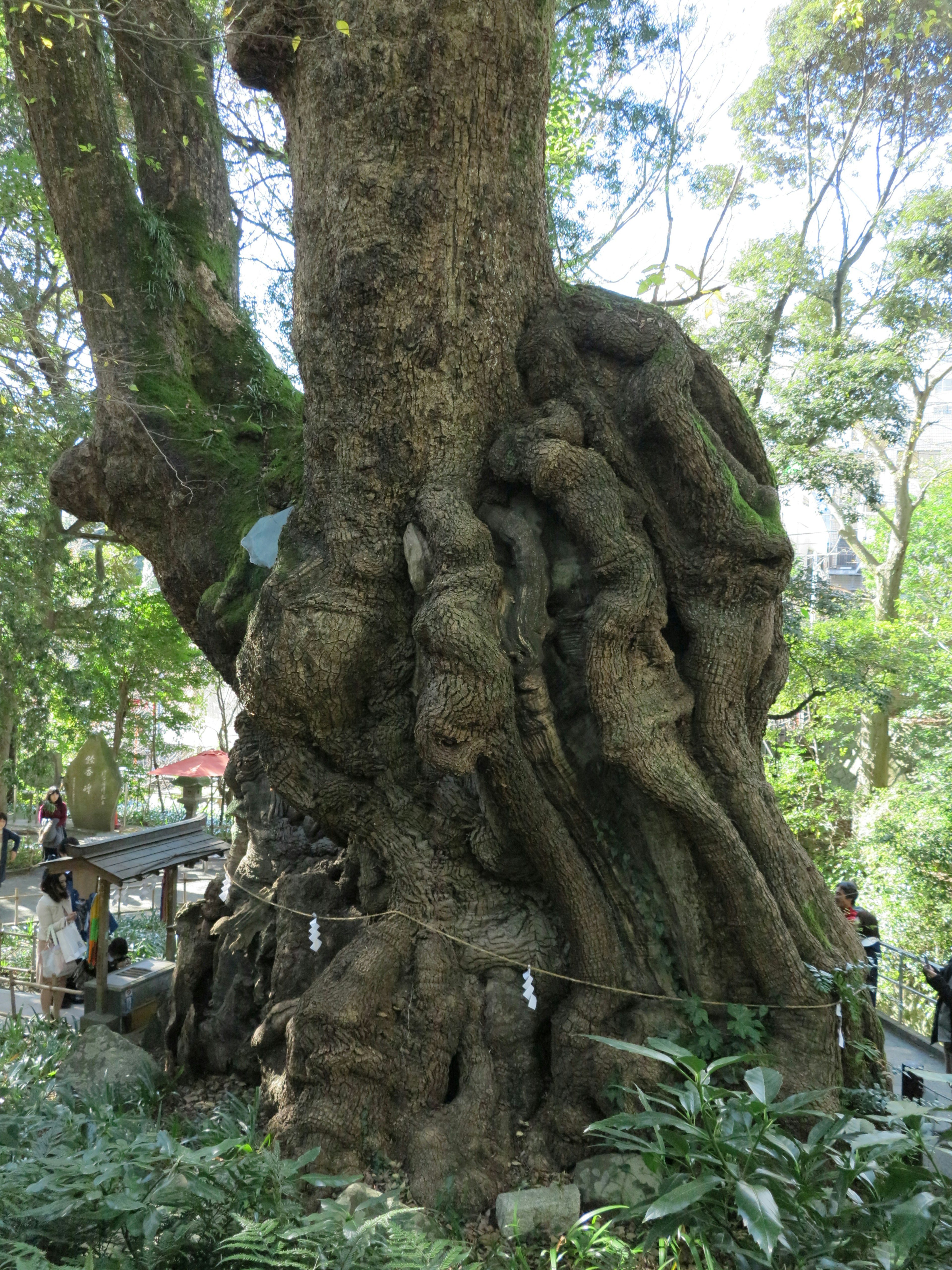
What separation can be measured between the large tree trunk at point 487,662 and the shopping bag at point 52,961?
2.68 m

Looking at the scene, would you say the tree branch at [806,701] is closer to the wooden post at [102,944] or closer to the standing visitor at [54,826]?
the wooden post at [102,944]

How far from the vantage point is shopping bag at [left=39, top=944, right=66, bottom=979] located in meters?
6.65

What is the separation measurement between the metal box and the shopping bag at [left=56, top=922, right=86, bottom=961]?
306 mm

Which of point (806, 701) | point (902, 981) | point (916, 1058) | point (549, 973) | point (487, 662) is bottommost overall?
point (916, 1058)

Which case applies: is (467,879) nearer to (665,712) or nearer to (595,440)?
(665,712)

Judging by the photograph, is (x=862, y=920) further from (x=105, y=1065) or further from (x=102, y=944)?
(x=102, y=944)

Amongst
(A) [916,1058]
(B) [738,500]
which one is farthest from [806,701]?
(B) [738,500]

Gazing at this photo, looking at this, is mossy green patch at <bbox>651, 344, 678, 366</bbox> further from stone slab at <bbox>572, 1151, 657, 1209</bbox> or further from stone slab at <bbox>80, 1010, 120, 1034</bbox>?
Answer: stone slab at <bbox>80, 1010, 120, 1034</bbox>

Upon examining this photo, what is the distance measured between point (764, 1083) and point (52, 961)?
583cm

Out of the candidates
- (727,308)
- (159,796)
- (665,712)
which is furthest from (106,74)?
(159,796)

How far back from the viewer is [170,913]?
768cm

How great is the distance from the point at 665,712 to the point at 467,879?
123 centimetres

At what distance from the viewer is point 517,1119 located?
12.3ft

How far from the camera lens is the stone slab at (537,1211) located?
3219mm
